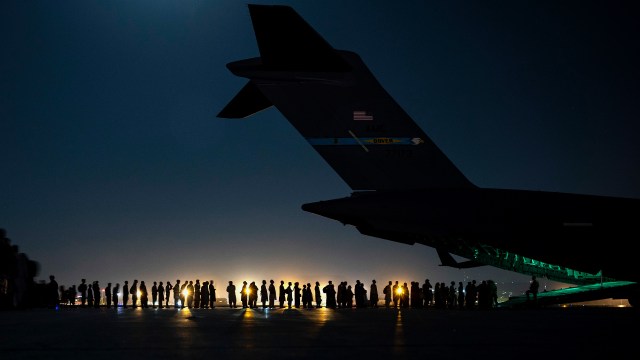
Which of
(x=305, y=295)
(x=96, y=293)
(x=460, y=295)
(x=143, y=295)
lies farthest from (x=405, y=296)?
(x=96, y=293)

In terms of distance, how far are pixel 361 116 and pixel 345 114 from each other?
31 cm

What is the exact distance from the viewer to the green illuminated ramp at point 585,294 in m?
19.9

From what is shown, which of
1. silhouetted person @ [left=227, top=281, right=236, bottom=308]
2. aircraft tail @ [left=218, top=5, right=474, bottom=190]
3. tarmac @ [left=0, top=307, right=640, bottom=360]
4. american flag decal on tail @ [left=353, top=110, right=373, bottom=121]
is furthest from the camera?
silhouetted person @ [left=227, top=281, right=236, bottom=308]

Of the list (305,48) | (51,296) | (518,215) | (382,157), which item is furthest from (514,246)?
(51,296)

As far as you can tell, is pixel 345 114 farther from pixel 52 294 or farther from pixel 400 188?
pixel 52 294

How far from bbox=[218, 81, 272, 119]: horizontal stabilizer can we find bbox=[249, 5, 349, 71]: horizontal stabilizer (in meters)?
0.62

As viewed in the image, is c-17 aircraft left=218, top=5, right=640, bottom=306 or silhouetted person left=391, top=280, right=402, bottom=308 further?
silhouetted person left=391, top=280, right=402, bottom=308

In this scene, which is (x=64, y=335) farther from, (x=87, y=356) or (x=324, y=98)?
A: (x=324, y=98)

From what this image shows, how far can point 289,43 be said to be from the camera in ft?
34.6

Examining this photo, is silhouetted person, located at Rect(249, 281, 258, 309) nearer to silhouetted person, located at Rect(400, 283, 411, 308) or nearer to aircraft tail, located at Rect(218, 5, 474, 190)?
silhouetted person, located at Rect(400, 283, 411, 308)

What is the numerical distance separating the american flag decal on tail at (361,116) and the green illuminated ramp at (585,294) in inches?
436

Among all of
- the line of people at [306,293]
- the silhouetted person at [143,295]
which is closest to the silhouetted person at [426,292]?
the line of people at [306,293]

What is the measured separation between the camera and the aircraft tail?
Answer: 11.0 metres

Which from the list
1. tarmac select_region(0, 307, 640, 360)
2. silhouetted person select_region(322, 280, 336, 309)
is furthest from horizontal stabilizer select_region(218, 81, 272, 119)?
silhouetted person select_region(322, 280, 336, 309)
